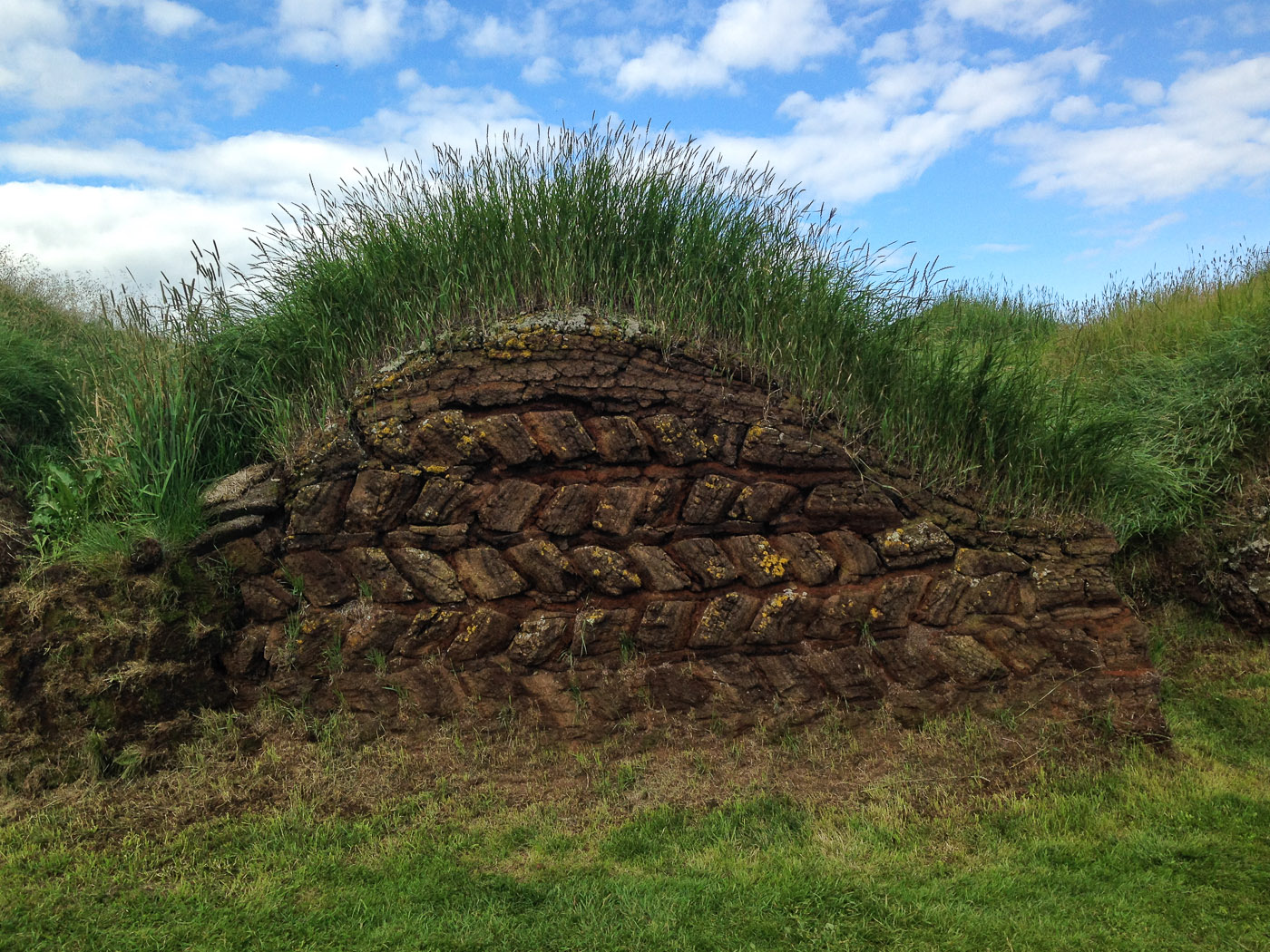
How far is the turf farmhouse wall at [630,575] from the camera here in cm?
535

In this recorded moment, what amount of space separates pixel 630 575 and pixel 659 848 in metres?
1.62

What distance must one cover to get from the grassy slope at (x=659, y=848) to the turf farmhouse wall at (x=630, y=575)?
353 mm

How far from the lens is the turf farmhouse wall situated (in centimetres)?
535

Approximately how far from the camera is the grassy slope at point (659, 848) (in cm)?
382

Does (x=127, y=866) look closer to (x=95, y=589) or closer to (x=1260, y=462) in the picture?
(x=95, y=589)

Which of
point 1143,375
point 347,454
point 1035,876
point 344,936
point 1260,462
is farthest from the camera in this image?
point 1143,375

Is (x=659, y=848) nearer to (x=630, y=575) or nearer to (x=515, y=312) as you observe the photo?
(x=630, y=575)

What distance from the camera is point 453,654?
535cm

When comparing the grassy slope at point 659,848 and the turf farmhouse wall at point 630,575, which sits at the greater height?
the turf farmhouse wall at point 630,575

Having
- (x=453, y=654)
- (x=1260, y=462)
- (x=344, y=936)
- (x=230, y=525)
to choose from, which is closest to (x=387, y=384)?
(x=230, y=525)

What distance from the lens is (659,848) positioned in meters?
4.41

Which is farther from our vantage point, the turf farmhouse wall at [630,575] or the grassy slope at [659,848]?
the turf farmhouse wall at [630,575]

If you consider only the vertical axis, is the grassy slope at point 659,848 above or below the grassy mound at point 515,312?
below

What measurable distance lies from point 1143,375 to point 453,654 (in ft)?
24.4
